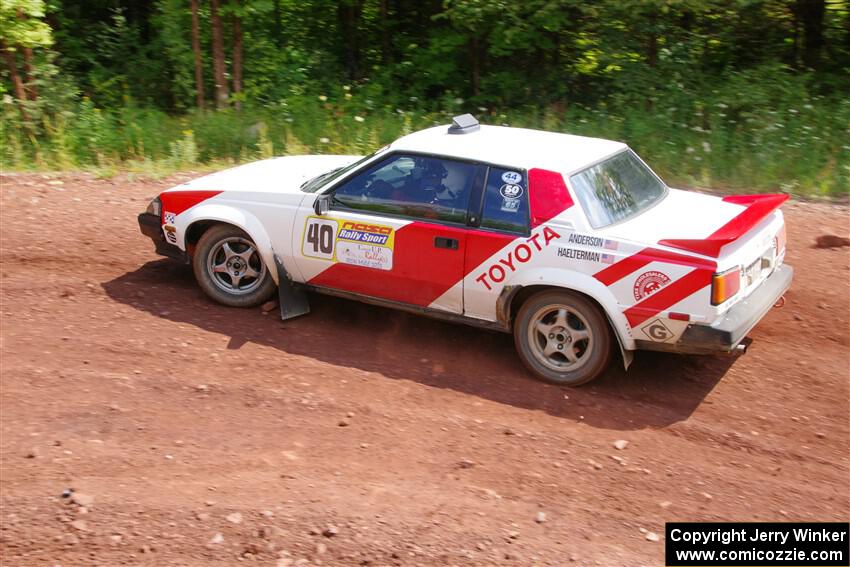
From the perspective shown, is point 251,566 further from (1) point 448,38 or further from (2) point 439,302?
(1) point 448,38

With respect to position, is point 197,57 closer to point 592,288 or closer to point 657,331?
point 592,288

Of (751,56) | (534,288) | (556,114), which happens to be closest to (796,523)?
(534,288)

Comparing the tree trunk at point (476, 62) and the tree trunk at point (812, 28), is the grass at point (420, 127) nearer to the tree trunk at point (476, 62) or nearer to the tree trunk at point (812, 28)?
the tree trunk at point (476, 62)

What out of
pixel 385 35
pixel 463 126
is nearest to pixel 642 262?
pixel 463 126

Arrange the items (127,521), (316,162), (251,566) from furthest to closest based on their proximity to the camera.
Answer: (316,162) → (127,521) → (251,566)

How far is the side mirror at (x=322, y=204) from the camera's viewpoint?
666 centimetres

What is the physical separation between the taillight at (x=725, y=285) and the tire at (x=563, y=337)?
2.45ft

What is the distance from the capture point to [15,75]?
491 inches

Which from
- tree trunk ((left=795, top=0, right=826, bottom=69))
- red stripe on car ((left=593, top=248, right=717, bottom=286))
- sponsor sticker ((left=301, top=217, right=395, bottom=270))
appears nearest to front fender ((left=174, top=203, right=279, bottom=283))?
sponsor sticker ((left=301, top=217, right=395, bottom=270))

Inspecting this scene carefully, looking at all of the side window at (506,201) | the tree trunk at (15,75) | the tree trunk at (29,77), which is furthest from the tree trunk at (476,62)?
the side window at (506,201)

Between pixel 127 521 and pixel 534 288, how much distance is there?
2.99 meters

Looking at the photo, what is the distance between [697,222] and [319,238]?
9.08ft

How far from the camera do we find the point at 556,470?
5.33 meters

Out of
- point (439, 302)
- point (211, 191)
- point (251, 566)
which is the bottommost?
point (251, 566)
